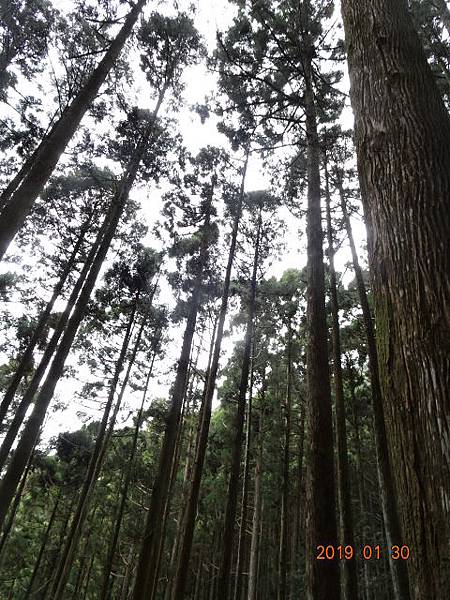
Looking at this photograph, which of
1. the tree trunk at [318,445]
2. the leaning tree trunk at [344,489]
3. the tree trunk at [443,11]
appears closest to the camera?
the tree trunk at [318,445]

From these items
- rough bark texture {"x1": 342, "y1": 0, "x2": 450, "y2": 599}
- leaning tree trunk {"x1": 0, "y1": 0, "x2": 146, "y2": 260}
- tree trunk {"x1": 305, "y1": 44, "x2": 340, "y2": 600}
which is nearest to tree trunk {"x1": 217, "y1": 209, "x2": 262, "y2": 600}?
tree trunk {"x1": 305, "y1": 44, "x2": 340, "y2": 600}

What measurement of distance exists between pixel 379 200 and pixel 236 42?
9479 mm

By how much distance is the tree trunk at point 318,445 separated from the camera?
Answer: 150 inches

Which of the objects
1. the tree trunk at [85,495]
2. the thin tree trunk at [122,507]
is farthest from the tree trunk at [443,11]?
the thin tree trunk at [122,507]

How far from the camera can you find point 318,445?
444 centimetres

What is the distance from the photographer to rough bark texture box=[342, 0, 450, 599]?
3.35 ft

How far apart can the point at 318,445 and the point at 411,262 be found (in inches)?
149

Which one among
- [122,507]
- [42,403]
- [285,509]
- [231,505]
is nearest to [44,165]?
[42,403]

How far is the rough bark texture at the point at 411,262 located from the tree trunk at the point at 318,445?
3500 mm

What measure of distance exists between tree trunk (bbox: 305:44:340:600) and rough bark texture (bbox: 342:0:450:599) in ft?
11.5

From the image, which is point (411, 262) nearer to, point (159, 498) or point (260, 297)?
point (159, 498)

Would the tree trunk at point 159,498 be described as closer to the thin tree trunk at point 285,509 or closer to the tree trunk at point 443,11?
the thin tree trunk at point 285,509

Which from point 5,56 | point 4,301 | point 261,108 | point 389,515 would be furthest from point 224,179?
point 389,515

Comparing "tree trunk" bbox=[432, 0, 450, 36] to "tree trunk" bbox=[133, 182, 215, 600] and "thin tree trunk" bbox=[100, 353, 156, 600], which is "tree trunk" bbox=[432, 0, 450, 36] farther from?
"thin tree trunk" bbox=[100, 353, 156, 600]
